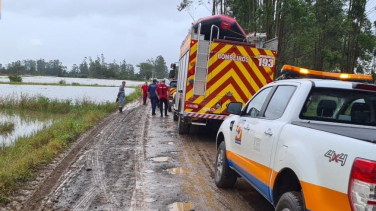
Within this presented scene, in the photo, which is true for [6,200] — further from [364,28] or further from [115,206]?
[364,28]

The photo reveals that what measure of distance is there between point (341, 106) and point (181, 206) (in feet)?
8.11

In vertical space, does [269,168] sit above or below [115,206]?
above

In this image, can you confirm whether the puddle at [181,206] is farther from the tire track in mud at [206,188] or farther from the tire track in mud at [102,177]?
the tire track in mud at [102,177]

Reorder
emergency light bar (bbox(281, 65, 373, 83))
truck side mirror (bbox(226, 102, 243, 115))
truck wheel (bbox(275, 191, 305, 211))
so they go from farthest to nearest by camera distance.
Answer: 1. truck side mirror (bbox(226, 102, 243, 115))
2. emergency light bar (bbox(281, 65, 373, 83))
3. truck wheel (bbox(275, 191, 305, 211))

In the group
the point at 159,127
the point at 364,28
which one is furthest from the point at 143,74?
the point at 159,127

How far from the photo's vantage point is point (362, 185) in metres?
2.45

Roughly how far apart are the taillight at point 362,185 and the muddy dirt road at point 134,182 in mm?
2733

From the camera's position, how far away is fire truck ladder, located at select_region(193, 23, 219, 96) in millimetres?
10062

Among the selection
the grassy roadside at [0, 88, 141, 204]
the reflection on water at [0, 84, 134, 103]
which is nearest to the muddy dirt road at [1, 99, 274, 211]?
the grassy roadside at [0, 88, 141, 204]

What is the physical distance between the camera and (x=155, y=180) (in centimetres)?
627

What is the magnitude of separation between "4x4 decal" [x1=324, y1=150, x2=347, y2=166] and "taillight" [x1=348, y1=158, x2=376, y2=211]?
0.11 metres

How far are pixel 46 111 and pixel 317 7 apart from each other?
17.2m

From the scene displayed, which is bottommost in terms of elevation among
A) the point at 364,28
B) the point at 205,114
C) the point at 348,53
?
the point at 205,114

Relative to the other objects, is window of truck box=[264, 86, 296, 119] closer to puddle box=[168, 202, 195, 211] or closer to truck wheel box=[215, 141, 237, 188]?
truck wheel box=[215, 141, 237, 188]
